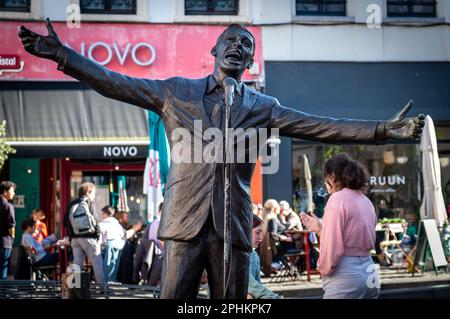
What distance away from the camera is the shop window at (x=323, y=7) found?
1781 cm

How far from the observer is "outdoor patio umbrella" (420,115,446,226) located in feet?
45.8

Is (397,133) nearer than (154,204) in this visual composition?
Yes

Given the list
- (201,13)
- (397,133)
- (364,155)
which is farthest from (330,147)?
(397,133)

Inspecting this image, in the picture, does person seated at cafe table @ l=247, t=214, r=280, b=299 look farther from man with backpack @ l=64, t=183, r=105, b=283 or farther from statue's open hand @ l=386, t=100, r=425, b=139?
man with backpack @ l=64, t=183, r=105, b=283

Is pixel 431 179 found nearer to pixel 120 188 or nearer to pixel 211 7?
pixel 211 7

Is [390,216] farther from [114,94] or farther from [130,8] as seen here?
[114,94]

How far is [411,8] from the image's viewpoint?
18203 millimetres

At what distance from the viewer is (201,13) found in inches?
683

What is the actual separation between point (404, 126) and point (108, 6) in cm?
1368

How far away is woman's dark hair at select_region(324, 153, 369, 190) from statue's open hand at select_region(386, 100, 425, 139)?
3.91 ft

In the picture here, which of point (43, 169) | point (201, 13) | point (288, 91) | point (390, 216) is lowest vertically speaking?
point (390, 216)

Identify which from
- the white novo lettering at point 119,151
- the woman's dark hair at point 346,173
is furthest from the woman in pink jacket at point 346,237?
the white novo lettering at point 119,151

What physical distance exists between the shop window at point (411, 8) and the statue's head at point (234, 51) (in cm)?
1423

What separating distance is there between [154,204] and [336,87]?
21.6 ft
